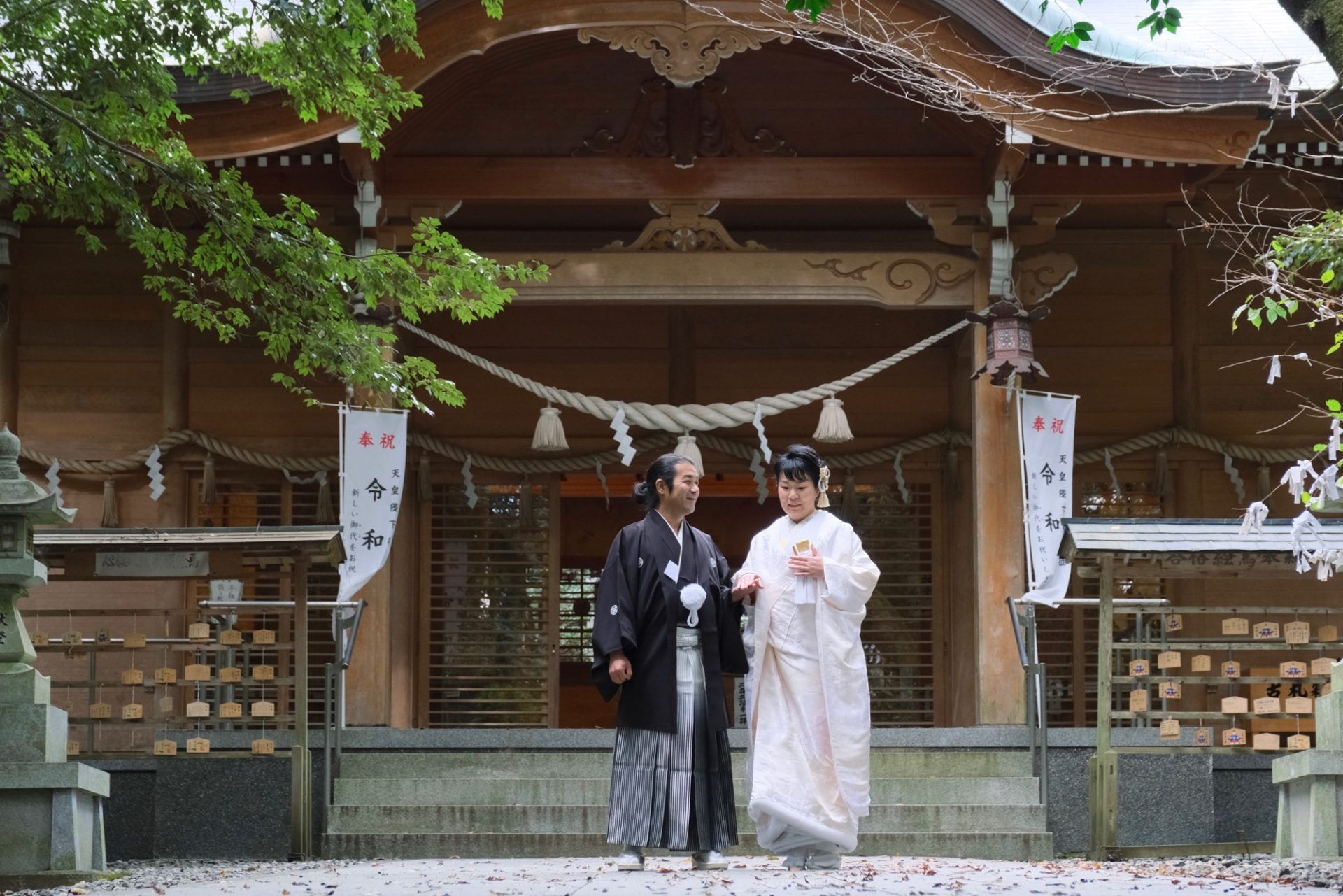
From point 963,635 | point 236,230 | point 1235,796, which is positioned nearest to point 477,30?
point 236,230

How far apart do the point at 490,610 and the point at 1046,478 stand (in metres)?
4.58

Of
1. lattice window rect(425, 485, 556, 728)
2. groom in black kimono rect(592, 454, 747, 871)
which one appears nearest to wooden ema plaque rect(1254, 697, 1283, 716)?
groom in black kimono rect(592, 454, 747, 871)

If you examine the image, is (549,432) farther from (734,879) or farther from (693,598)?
(734,879)

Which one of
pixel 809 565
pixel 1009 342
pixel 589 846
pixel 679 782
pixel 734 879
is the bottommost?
pixel 589 846

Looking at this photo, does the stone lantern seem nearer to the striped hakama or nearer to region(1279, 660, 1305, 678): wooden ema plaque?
the striped hakama

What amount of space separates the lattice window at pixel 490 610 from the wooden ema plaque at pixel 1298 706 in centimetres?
576

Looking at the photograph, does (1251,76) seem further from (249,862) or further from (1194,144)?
(249,862)

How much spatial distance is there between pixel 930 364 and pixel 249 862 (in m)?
6.82

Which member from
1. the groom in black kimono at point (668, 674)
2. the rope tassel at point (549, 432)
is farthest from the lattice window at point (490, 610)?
the groom in black kimono at point (668, 674)

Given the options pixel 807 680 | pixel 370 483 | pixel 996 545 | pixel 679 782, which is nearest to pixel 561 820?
pixel 679 782

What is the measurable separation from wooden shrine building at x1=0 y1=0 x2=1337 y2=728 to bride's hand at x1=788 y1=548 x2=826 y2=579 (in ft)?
14.9

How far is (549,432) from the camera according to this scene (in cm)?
1260

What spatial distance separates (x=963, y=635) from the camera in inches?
534

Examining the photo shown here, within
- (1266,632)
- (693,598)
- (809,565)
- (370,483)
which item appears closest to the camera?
(809,565)
